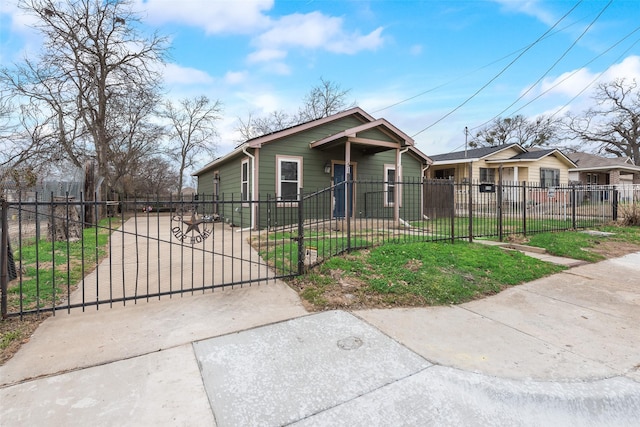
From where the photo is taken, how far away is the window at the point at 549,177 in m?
20.0

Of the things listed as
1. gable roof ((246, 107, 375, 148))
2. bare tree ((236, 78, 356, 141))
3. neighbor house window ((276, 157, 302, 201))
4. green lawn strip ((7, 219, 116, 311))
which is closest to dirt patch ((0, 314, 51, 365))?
green lawn strip ((7, 219, 116, 311))

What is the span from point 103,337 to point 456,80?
20356 mm

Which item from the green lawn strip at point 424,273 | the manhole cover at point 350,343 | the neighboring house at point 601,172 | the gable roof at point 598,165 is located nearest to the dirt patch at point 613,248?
the green lawn strip at point 424,273

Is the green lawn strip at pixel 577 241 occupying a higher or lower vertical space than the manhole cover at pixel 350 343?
higher

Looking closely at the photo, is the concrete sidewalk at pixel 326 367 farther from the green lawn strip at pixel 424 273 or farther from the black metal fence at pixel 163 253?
the black metal fence at pixel 163 253

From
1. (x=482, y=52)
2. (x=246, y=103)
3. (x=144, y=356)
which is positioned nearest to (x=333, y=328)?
(x=144, y=356)

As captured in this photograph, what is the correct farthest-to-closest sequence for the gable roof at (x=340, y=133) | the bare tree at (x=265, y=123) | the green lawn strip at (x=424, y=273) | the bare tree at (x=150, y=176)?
the bare tree at (x=265, y=123), the bare tree at (x=150, y=176), the gable roof at (x=340, y=133), the green lawn strip at (x=424, y=273)

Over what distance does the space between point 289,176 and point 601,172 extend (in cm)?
2822

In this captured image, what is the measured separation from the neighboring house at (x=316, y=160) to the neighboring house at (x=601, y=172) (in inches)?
758

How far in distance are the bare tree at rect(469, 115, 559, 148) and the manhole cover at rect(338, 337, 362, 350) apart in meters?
40.6

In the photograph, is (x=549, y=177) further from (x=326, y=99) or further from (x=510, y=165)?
(x=326, y=99)

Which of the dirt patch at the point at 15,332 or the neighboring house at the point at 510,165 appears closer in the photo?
the dirt patch at the point at 15,332

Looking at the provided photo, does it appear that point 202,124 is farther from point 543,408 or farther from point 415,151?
point 543,408

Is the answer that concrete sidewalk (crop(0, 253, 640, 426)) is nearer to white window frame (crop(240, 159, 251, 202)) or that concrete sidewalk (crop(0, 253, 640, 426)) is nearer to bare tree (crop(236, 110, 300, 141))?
white window frame (crop(240, 159, 251, 202))
